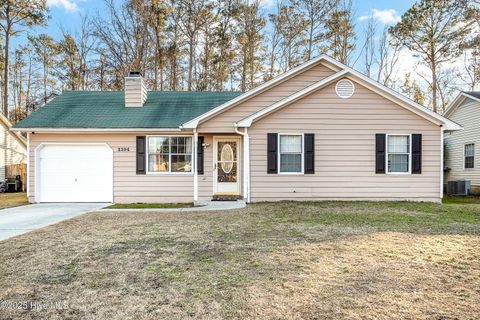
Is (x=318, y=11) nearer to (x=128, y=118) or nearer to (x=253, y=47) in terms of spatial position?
(x=253, y=47)

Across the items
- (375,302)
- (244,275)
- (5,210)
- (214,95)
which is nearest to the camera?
(375,302)

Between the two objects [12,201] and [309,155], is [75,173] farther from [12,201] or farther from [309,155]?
[309,155]

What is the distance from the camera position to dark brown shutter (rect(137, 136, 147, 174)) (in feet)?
37.2

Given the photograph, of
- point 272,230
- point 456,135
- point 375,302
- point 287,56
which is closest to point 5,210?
point 272,230

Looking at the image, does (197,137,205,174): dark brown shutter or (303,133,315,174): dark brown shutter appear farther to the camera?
(197,137,205,174): dark brown shutter

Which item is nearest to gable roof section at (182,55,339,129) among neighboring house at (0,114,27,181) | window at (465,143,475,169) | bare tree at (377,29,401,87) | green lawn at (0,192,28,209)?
→ green lawn at (0,192,28,209)

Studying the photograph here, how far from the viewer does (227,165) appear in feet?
37.8

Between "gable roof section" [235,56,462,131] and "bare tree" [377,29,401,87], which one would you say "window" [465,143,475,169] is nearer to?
"gable roof section" [235,56,462,131]

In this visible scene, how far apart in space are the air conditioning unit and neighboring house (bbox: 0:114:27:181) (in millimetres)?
22931

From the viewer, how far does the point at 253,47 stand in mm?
21516

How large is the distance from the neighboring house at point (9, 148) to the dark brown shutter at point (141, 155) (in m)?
11.2

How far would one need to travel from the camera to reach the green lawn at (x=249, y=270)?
2.90 metres

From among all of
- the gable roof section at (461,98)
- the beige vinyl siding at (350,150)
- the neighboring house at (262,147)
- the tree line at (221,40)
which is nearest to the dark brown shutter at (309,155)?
the neighboring house at (262,147)

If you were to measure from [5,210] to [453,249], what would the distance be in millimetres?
11294
